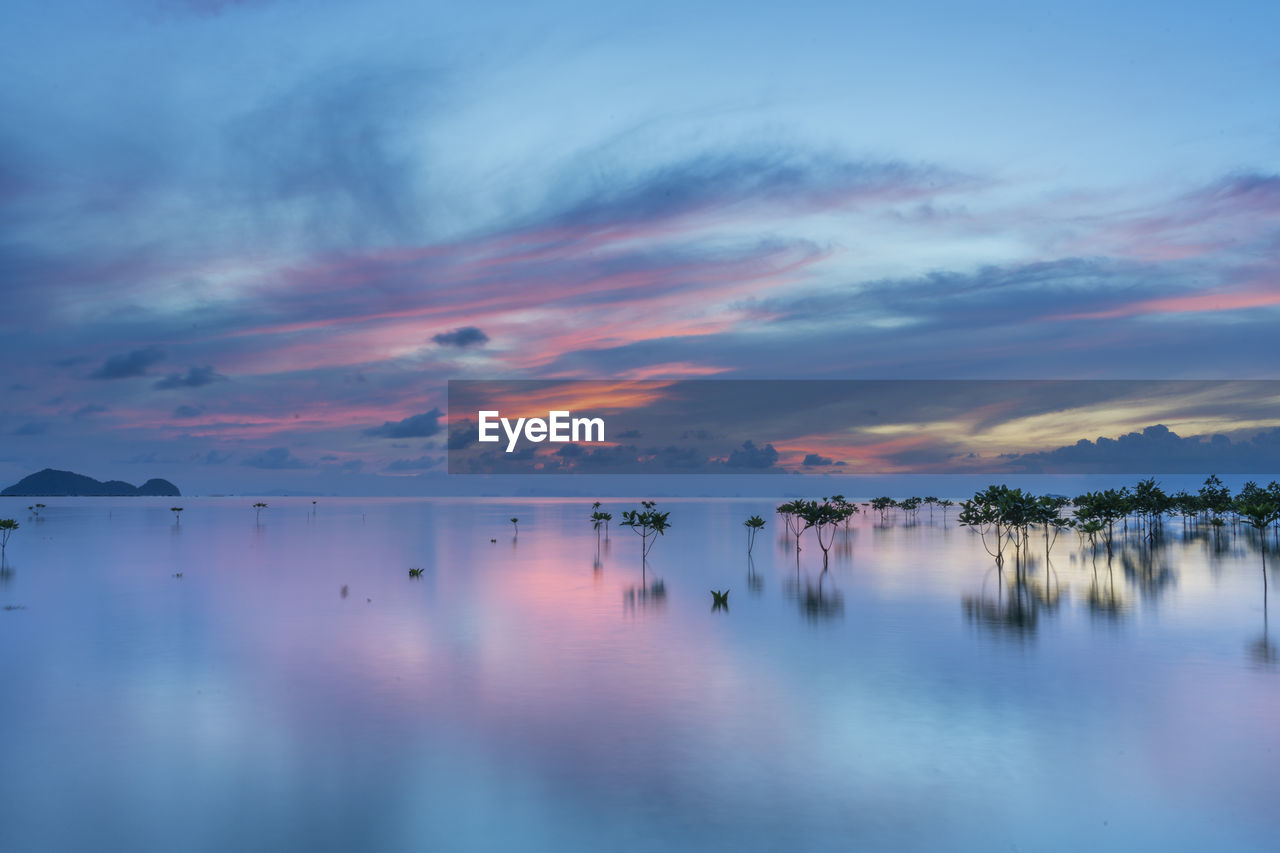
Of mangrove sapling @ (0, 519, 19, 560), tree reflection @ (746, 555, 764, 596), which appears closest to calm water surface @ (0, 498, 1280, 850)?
tree reflection @ (746, 555, 764, 596)

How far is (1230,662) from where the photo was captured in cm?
4850

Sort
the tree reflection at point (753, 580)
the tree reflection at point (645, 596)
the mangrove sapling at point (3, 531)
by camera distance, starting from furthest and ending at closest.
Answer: the mangrove sapling at point (3, 531)
the tree reflection at point (753, 580)
the tree reflection at point (645, 596)

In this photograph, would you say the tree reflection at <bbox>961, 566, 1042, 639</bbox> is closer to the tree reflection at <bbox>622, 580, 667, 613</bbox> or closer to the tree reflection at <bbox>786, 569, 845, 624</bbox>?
the tree reflection at <bbox>786, 569, 845, 624</bbox>

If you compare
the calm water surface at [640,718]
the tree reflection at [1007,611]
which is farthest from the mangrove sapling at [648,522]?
the tree reflection at [1007,611]

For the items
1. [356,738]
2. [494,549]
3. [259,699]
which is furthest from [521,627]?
[494,549]

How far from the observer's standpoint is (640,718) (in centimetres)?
3709

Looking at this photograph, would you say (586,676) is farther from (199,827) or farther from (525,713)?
(199,827)

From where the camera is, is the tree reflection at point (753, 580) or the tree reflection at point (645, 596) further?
the tree reflection at point (753, 580)

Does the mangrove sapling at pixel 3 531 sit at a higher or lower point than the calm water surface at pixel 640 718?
higher

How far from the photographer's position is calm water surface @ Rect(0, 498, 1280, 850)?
25703 mm

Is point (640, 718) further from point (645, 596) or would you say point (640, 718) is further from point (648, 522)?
point (648, 522)

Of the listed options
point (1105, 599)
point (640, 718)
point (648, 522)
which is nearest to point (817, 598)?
point (1105, 599)

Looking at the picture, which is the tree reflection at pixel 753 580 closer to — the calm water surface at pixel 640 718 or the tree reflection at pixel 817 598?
the calm water surface at pixel 640 718

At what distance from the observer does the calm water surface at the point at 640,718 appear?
25.7 metres
